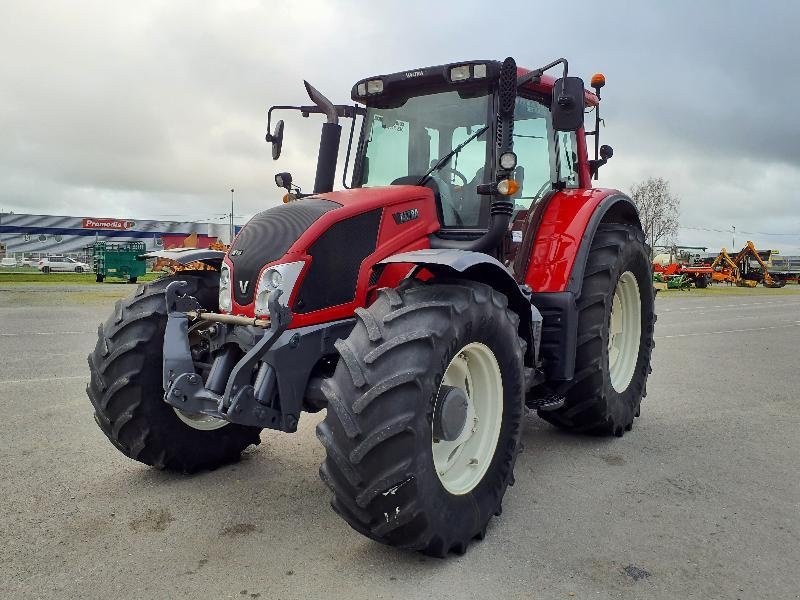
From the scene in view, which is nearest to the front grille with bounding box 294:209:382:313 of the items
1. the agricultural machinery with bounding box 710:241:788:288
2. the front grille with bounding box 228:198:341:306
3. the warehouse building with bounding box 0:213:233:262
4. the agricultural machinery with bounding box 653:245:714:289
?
the front grille with bounding box 228:198:341:306

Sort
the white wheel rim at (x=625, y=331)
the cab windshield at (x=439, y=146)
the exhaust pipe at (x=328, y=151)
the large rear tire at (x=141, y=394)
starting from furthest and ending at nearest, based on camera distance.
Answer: the white wheel rim at (x=625, y=331)
the exhaust pipe at (x=328, y=151)
the cab windshield at (x=439, y=146)
the large rear tire at (x=141, y=394)

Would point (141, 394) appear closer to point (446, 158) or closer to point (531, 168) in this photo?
point (446, 158)

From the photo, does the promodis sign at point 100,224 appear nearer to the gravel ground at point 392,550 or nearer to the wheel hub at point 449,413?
the gravel ground at point 392,550

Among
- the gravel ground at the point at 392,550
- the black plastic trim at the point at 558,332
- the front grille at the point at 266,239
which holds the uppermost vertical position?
the front grille at the point at 266,239

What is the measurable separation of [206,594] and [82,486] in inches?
62.5

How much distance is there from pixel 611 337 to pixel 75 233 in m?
73.9

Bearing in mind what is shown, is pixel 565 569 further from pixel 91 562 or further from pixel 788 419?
pixel 788 419

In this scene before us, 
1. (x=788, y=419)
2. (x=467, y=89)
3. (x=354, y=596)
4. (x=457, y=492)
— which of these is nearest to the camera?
(x=354, y=596)

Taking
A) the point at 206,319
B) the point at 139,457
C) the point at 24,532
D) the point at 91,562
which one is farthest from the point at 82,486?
the point at 206,319

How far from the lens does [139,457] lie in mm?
3828

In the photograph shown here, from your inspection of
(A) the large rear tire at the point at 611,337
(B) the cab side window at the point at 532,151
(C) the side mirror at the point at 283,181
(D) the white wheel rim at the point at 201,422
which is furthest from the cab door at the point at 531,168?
(D) the white wheel rim at the point at 201,422

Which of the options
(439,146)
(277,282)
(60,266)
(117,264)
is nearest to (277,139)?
(439,146)

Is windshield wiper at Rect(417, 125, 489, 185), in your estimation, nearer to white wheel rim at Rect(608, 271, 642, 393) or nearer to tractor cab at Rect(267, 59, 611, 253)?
tractor cab at Rect(267, 59, 611, 253)

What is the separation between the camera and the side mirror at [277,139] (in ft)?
14.7
